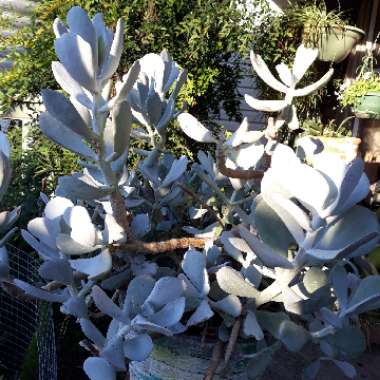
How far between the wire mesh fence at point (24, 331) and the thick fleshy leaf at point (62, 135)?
0.61m

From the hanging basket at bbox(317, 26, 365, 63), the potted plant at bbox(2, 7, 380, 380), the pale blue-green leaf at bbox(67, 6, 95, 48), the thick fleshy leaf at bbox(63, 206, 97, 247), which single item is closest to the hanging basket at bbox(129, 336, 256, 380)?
the potted plant at bbox(2, 7, 380, 380)

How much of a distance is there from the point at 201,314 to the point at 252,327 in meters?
0.07

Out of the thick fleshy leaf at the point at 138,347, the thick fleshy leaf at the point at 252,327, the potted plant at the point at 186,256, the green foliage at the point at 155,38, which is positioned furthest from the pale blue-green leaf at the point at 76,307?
the green foliage at the point at 155,38

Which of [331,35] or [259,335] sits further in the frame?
[331,35]

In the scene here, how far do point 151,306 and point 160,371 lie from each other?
9.6 inches

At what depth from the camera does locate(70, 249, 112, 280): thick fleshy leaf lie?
53cm

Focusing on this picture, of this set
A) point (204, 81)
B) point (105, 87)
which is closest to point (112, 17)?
point (204, 81)

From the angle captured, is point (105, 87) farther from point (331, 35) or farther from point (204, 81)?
point (331, 35)

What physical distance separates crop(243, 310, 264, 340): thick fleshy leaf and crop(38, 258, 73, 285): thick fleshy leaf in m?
0.23

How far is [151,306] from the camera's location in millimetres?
509

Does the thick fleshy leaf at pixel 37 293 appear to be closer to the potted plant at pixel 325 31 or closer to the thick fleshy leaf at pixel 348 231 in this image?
the thick fleshy leaf at pixel 348 231

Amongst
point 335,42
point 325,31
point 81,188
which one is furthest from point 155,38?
point 81,188

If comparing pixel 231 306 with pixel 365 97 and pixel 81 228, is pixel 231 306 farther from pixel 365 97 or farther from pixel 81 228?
pixel 365 97

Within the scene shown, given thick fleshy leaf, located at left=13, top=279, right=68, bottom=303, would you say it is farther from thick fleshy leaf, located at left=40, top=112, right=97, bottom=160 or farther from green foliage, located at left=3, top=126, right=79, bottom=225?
green foliage, located at left=3, top=126, right=79, bottom=225
